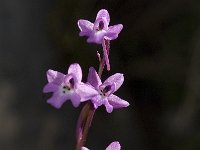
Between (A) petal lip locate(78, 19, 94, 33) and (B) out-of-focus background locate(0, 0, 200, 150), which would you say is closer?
(A) petal lip locate(78, 19, 94, 33)

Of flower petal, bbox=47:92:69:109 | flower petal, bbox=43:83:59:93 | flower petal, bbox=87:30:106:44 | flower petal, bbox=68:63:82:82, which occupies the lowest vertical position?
flower petal, bbox=47:92:69:109

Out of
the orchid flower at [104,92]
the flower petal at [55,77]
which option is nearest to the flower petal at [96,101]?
the orchid flower at [104,92]

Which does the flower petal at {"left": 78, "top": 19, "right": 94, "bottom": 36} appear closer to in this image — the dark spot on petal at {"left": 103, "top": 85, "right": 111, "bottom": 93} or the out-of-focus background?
the dark spot on petal at {"left": 103, "top": 85, "right": 111, "bottom": 93}

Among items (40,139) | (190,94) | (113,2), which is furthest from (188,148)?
(113,2)

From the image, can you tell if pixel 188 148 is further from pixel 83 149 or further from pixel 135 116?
pixel 83 149

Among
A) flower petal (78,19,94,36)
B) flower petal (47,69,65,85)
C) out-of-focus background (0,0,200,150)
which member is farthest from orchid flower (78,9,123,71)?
out-of-focus background (0,0,200,150)

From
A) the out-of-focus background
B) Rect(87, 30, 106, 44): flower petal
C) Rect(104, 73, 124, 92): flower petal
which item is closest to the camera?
Rect(87, 30, 106, 44): flower petal

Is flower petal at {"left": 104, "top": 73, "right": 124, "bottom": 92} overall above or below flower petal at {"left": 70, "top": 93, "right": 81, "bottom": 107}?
above

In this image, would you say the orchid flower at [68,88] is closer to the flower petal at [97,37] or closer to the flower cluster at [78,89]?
the flower cluster at [78,89]
